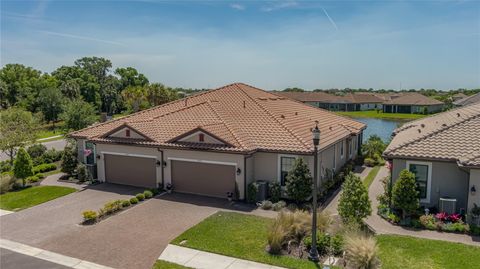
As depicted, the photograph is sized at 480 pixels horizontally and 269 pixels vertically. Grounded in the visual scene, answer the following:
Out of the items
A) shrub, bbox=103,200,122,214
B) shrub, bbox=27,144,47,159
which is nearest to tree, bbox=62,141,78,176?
shrub, bbox=27,144,47,159

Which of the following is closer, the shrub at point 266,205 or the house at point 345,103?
the shrub at point 266,205

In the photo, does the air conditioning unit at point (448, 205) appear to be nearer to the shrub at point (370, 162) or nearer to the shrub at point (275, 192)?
the shrub at point (275, 192)

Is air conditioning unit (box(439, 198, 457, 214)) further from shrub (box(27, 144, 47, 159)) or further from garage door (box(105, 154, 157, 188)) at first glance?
shrub (box(27, 144, 47, 159))

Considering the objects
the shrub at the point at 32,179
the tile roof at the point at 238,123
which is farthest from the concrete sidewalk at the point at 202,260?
the shrub at the point at 32,179

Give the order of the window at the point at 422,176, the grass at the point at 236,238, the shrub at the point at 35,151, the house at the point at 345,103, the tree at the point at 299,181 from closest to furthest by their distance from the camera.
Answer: the grass at the point at 236,238, the window at the point at 422,176, the tree at the point at 299,181, the shrub at the point at 35,151, the house at the point at 345,103

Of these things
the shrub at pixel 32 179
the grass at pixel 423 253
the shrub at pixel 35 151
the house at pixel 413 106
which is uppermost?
the house at pixel 413 106

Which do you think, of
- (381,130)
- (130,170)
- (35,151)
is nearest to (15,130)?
(35,151)
